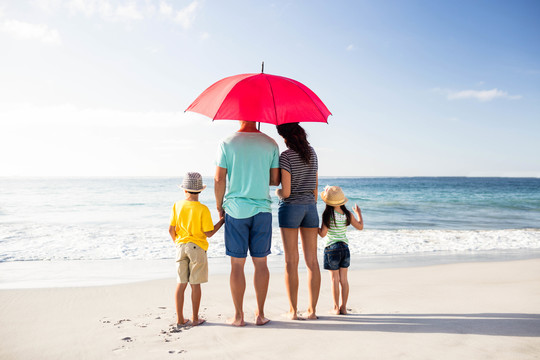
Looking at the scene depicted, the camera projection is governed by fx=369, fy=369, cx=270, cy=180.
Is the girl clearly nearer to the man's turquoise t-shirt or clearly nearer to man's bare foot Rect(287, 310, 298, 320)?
man's bare foot Rect(287, 310, 298, 320)

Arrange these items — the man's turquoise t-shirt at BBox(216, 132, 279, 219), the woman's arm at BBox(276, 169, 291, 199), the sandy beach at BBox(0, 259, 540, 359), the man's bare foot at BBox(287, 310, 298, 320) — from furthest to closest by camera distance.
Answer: the man's bare foot at BBox(287, 310, 298, 320), the woman's arm at BBox(276, 169, 291, 199), the man's turquoise t-shirt at BBox(216, 132, 279, 219), the sandy beach at BBox(0, 259, 540, 359)

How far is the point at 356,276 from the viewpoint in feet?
17.7

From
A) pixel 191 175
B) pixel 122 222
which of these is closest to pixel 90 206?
pixel 122 222

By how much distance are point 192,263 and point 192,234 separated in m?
0.26

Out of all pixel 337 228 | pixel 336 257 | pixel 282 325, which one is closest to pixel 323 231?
pixel 337 228

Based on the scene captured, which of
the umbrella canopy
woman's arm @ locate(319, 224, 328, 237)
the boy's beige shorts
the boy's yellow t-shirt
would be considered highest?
the umbrella canopy

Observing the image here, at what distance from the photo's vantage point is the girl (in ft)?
11.6

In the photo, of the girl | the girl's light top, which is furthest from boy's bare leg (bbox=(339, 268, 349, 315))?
the girl's light top

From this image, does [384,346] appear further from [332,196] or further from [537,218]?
[537,218]

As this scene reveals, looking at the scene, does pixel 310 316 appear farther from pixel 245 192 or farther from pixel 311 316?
pixel 245 192

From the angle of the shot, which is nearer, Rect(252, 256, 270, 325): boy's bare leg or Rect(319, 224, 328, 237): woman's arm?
Rect(252, 256, 270, 325): boy's bare leg

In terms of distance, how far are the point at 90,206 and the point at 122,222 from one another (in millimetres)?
6354

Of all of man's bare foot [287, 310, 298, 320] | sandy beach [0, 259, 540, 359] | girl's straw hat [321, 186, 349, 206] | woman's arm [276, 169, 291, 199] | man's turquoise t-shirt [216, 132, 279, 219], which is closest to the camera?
sandy beach [0, 259, 540, 359]

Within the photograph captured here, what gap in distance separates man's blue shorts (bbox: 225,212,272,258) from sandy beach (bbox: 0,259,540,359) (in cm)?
67
